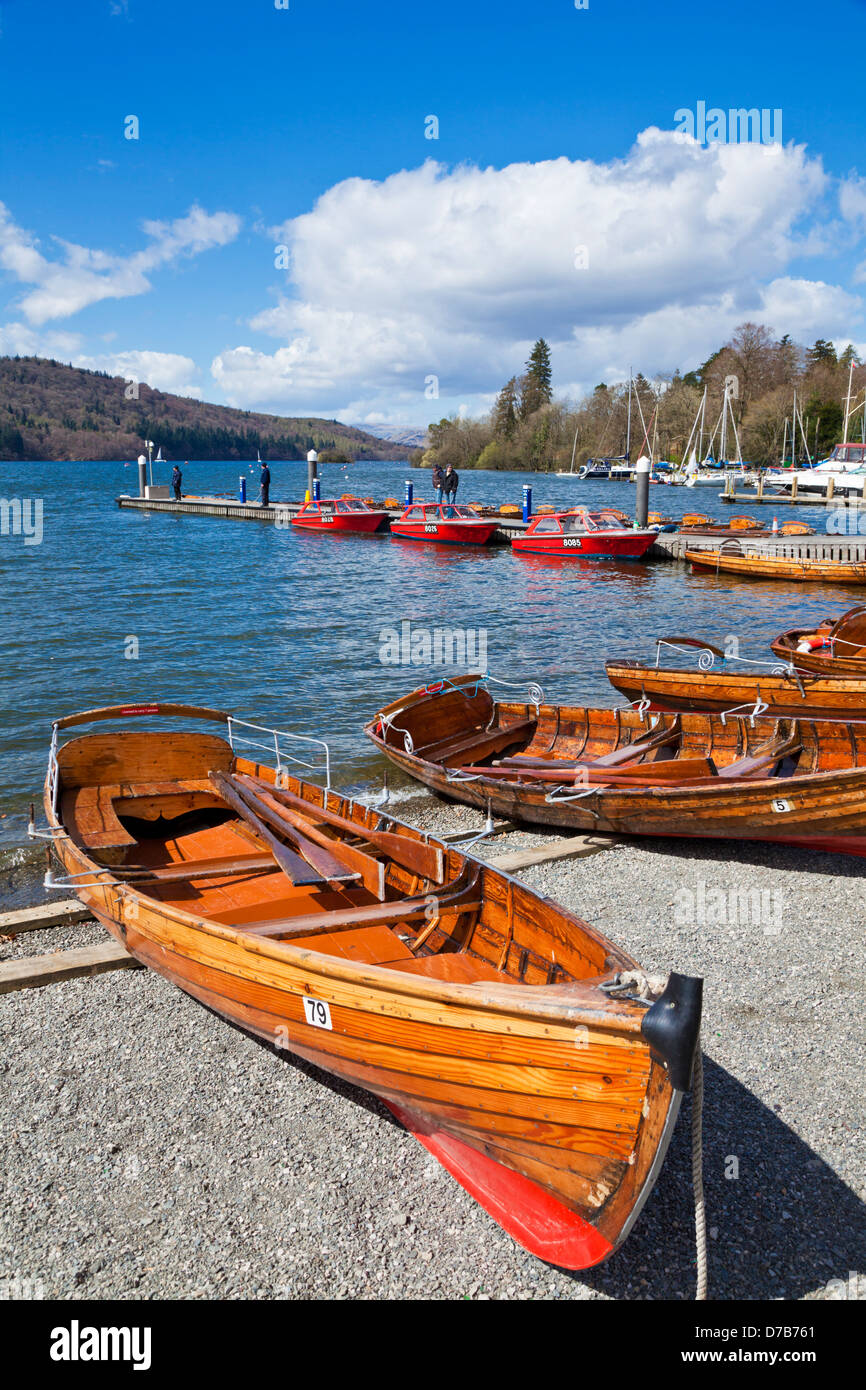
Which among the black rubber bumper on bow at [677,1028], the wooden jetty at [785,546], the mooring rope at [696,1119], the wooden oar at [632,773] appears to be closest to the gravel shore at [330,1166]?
the mooring rope at [696,1119]

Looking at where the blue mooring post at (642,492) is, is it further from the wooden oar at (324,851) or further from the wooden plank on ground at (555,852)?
the wooden oar at (324,851)

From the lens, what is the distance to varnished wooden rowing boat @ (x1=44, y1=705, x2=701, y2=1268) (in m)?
3.52

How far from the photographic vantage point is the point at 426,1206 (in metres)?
4.36

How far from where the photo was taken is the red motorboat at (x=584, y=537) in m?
35.6

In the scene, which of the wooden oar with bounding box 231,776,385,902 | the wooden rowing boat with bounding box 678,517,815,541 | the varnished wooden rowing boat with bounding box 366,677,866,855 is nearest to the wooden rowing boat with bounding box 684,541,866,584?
the wooden rowing boat with bounding box 678,517,815,541

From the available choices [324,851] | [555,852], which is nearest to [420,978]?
[324,851]

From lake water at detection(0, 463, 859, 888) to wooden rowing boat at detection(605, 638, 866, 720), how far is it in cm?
413

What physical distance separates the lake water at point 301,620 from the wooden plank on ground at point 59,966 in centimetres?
279

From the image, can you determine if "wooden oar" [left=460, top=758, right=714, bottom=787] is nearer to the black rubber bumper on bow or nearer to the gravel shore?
the gravel shore
